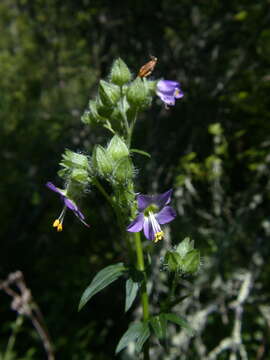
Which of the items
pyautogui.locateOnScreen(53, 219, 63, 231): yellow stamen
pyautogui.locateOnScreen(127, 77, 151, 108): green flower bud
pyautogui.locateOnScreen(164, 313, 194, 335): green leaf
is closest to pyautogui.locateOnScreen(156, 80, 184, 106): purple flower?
pyautogui.locateOnScreen(127, 77, 151, 108): green flower bud

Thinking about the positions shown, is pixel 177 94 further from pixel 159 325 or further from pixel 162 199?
pixel 159 325

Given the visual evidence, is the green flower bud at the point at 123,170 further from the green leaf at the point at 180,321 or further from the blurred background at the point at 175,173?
the blurred background at the point at 175,173

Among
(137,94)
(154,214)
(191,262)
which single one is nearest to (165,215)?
(154,214)

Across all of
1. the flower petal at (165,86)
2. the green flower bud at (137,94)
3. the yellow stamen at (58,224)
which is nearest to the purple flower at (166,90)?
the flower petal at (165,86)

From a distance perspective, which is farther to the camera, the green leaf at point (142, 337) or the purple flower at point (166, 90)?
the purple flower at point (166, 90)

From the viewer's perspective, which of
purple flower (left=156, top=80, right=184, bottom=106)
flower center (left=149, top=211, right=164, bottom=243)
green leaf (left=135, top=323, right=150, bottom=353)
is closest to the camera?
green leaf (left=135, top=323, right=150, bottom=353)

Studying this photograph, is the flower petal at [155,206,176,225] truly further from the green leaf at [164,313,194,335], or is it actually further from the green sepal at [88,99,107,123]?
the green sepal at [88,99,107,123]

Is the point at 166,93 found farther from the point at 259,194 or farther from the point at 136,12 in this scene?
the point at 136,12

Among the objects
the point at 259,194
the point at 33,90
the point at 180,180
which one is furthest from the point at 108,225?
the point at 33,90
